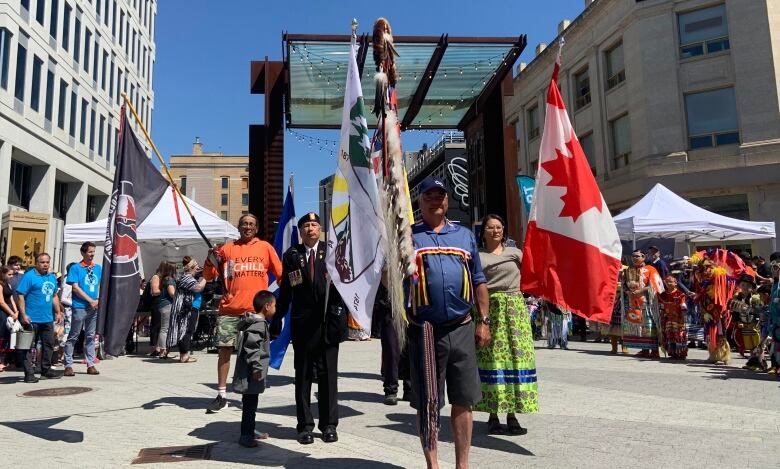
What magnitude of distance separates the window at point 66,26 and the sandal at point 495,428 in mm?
33356

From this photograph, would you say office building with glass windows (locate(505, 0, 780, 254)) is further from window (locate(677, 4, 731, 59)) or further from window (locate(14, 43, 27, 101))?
window (locate(14, 43, 27, 101))

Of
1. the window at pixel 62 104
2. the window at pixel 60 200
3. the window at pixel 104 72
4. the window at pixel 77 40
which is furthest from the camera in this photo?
the window at pixel 104 72

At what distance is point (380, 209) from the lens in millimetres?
3791

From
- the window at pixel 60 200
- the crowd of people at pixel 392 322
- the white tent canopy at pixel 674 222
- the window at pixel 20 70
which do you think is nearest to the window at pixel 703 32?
the white tent canopy at pixel 674 222

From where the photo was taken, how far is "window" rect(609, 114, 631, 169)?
25391mm

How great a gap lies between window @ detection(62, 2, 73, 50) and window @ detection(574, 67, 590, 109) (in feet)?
89.8

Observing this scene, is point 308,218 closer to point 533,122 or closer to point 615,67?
point 615,67

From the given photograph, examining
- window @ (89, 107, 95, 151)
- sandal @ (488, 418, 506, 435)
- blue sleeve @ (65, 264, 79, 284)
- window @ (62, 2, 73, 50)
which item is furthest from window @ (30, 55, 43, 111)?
sandal @ (488, 418, 506, 435)

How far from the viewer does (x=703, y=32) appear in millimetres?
22906

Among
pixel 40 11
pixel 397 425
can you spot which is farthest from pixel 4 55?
pixel 397 425

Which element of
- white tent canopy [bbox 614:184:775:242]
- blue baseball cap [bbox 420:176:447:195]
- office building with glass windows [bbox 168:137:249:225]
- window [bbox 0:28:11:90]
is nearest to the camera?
blue baseball cap [bbox 420:176:447:195]

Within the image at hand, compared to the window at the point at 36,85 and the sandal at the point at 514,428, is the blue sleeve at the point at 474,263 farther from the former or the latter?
the window at the point at 36,85

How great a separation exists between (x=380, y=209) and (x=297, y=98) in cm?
1167

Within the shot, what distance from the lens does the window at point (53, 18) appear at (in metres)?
28.4
